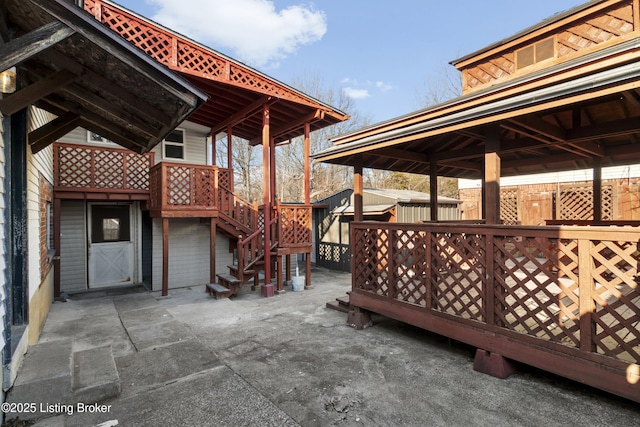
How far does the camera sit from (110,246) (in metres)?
8.23

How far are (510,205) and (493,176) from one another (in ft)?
32.7

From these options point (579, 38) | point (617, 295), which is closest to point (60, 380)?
point (617, 295)

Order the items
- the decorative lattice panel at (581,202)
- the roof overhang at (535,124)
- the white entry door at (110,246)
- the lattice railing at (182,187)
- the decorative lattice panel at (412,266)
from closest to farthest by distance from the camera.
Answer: the roof overhang at (535,124) → the decorative lattice panel at (412,266) → the lattice railing at (182,187) → the white entry door at (110,246) → the decorative lattice panel at (581,202)

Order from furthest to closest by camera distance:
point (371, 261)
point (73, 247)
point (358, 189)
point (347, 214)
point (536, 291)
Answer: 1. point (347, 214)
2. point (73, 247)
3. point (358, 189)
4. point (371, 261)
5. point (536, 291)

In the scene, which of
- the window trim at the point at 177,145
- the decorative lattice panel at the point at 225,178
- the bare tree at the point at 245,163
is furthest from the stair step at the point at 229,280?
the bare tree at the point at 245,163

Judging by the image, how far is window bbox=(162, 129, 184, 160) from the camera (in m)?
8.89

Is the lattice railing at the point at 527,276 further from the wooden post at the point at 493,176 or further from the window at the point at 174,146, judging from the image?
the window at the point at 174,146

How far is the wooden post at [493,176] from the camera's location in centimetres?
376

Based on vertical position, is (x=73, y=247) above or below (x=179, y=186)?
below

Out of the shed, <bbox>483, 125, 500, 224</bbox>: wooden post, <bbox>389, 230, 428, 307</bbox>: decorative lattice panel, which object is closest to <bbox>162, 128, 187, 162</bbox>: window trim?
the shed

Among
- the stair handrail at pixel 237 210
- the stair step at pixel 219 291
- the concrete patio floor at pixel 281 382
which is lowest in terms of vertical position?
the concrete patio floor at pixel 281 382

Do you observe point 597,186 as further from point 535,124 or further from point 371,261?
point 371,261

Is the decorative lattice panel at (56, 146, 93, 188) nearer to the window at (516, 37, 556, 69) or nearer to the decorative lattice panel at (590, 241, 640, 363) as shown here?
the decorative lattice panel at (590, 241, 640, 363)

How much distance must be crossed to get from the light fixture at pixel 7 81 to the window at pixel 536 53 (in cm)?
947
